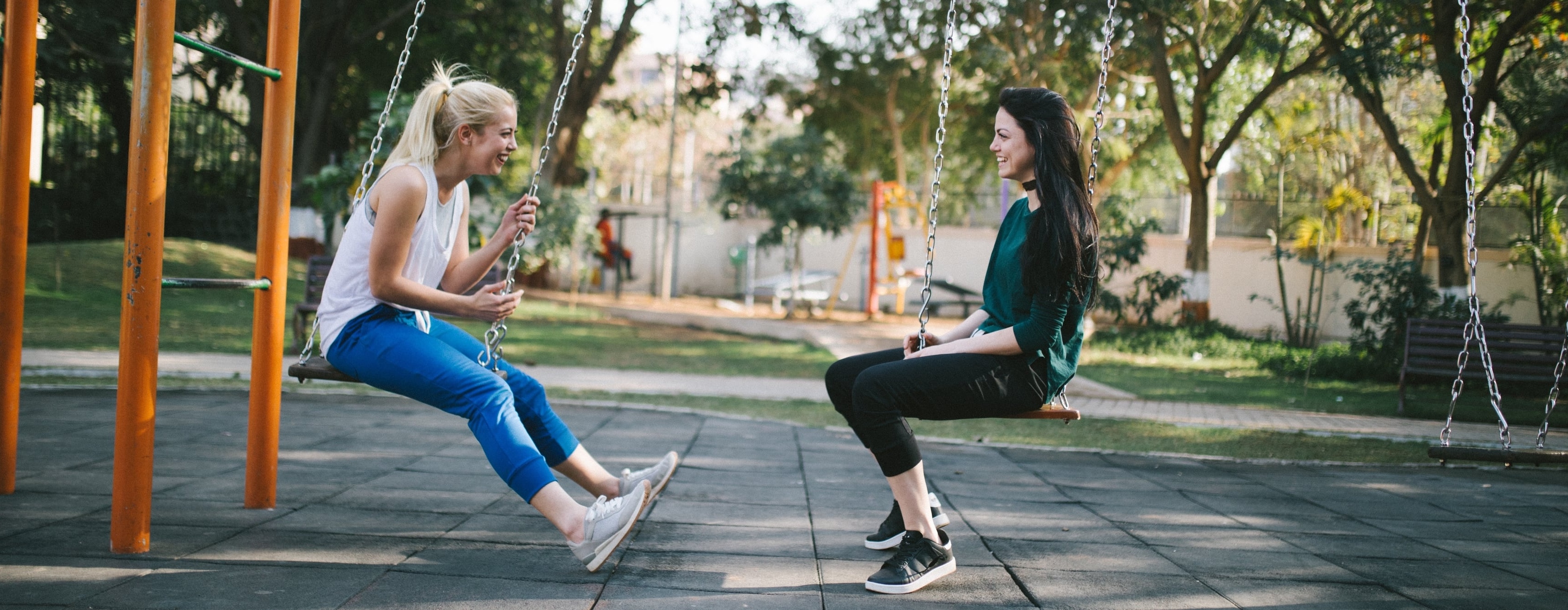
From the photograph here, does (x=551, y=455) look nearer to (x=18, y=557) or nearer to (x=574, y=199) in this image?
(x=18, y=557)

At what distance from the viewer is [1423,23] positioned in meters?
10.8

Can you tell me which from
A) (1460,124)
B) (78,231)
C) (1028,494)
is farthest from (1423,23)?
(78,231)

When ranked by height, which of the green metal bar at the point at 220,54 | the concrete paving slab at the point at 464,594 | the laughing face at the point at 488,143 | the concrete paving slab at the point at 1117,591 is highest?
the green metal bar at the point at 220,54

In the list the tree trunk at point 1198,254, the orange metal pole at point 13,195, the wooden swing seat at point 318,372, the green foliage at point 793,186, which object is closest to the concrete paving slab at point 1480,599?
the wooden swing seat at point 318,372

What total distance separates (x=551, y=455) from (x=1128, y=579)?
5.97ft

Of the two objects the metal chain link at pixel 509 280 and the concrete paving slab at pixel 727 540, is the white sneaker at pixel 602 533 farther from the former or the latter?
the metal chain link at pixel 509 280

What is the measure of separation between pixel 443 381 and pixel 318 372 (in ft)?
1.68

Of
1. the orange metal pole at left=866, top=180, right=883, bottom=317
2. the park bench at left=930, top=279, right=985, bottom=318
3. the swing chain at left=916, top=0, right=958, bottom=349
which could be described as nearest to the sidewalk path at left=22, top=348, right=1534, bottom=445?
the swing chain at left=916, top=0, right=958, bottom=349

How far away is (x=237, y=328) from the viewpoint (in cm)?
1114

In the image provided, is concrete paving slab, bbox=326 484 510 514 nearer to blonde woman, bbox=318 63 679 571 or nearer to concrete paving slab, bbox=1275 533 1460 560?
blonde woman, bbox=318 63 679 571

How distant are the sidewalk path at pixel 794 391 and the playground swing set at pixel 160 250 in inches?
141

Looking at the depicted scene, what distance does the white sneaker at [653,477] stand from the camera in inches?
125

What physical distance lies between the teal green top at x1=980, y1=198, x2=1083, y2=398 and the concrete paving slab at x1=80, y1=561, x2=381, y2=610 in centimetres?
196

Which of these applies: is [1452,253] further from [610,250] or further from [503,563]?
[610,250]
